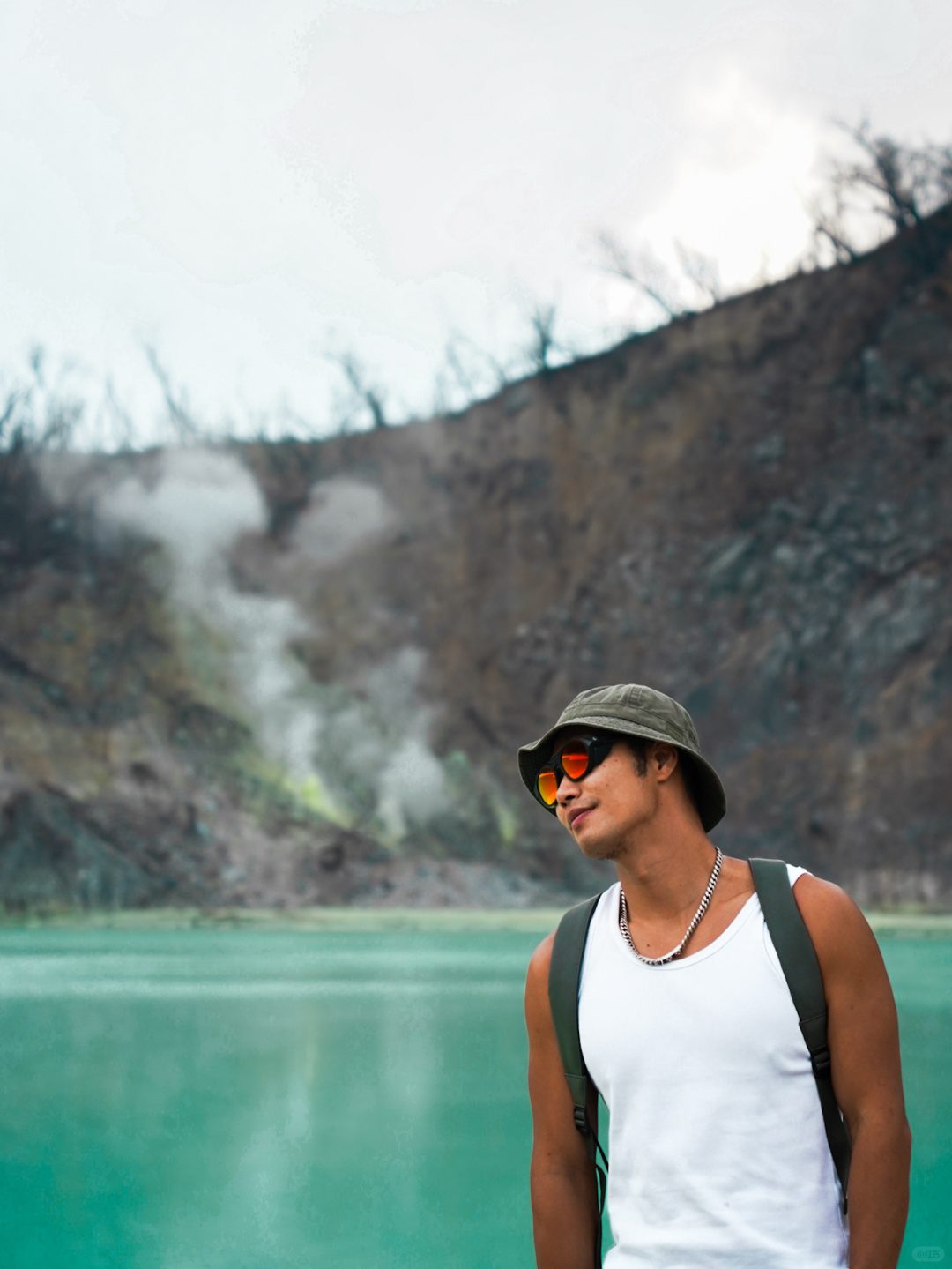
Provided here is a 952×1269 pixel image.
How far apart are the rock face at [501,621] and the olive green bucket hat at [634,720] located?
28834 mm

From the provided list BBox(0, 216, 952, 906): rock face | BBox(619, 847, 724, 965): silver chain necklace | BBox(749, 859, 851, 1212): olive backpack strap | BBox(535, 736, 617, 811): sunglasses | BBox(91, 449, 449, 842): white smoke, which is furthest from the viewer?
BBox(91, 449, 449, 842): white smoke

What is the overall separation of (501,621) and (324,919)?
1369cm

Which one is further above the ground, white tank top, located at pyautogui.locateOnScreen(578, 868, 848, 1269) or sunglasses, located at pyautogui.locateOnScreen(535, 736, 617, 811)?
sunglasses, located at pyautogui.locateOnScreen(535, 736, 617, 811)

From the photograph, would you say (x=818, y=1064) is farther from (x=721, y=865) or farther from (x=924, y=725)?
(x=924, y=725)

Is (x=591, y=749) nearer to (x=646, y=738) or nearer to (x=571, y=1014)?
(x=646, y=738)

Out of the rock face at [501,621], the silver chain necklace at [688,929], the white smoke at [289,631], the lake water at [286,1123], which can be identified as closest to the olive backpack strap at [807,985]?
the silver chain necklace at [688,929]

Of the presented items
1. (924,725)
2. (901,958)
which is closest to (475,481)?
(924,725)

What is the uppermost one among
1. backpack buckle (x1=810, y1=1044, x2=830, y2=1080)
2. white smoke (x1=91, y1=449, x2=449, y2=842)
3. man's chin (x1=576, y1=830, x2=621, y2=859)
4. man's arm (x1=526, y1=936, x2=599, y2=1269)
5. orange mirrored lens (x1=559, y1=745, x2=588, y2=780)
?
white smoke (x1=91, y1=449, x2=449, y2=842)

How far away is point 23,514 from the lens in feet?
131

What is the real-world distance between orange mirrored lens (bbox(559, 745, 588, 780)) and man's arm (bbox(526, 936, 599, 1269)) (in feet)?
0.98

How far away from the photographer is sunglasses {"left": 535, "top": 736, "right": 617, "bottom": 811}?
2.09m

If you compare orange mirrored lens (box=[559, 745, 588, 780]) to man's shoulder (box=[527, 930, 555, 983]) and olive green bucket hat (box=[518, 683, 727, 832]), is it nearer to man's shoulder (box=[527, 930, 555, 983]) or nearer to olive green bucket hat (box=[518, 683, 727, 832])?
olive green bucket hat (box=[518, 683, 727, 832])

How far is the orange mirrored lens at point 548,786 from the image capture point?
2145mm

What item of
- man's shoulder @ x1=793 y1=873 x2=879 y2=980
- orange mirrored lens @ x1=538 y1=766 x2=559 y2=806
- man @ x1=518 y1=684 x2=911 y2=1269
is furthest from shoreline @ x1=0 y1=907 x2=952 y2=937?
man's shoulder @ x1=793 y1=873 x2=879 y2=980
